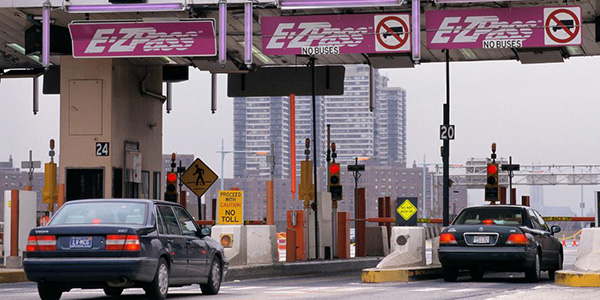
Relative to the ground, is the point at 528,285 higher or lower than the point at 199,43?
lower

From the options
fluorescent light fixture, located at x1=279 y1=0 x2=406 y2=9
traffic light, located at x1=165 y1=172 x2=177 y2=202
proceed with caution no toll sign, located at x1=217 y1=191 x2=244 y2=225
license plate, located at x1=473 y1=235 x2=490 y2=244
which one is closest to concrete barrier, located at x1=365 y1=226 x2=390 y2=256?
traffic light, located at x1=165 y1=172 x2=177 y2=202

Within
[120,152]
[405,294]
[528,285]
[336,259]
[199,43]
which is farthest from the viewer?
[336,259]

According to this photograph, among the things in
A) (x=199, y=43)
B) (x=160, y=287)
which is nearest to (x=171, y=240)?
(x=160, y=287)

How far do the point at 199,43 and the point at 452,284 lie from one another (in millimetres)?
7439

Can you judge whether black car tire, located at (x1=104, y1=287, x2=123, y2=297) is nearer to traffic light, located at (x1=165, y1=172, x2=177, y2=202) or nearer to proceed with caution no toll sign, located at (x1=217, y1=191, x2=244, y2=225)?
proceed with caution no toll sign, located at (x1=217, y1=191, x2=244, y2=225)

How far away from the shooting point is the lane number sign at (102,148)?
2836 centimetres

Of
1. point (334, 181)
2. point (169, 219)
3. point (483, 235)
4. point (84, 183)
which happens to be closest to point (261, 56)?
point (334, 181)

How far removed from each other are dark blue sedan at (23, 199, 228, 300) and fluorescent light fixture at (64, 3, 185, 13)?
826cm

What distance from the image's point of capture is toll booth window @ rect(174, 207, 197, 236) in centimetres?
1684

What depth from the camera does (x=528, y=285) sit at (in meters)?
20.6

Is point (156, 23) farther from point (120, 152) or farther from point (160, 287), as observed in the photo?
point (160, 287)

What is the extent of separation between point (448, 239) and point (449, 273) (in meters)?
0.81

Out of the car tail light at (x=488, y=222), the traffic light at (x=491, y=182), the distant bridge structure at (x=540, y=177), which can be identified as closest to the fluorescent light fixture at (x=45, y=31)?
the car tail light at (x=488, y=222)

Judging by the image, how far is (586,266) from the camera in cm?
1989
